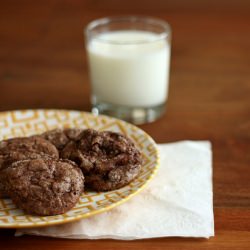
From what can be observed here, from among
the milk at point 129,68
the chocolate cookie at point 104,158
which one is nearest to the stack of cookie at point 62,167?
the chocolate cookie at point 104,158

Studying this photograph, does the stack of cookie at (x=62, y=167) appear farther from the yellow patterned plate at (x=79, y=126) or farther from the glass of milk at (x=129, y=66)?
the glass of milk at (x=129, y=66)

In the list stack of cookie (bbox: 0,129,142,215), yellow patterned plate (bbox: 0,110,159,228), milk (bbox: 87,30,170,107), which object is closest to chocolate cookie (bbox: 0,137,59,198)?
stack of cookie (bbox: 0,129,142,215)

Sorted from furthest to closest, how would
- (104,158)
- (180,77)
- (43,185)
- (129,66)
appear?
(180,77)
(129,66)
(104,158)
(43,185)

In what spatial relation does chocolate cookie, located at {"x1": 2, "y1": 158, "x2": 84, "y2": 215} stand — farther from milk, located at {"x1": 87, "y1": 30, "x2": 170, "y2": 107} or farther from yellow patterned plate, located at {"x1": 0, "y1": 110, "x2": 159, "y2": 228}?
milk, located at {"x1": 87, "y1": 30, "x2": 170, "y2": 107}

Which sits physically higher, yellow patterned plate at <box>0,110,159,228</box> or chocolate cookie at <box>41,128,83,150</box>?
chocolate cookie at <box>41,128,83,150</box>

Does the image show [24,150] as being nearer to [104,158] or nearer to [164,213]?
[104,158]

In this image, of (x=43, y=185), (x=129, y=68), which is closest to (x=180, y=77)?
(x=129, y=68)
